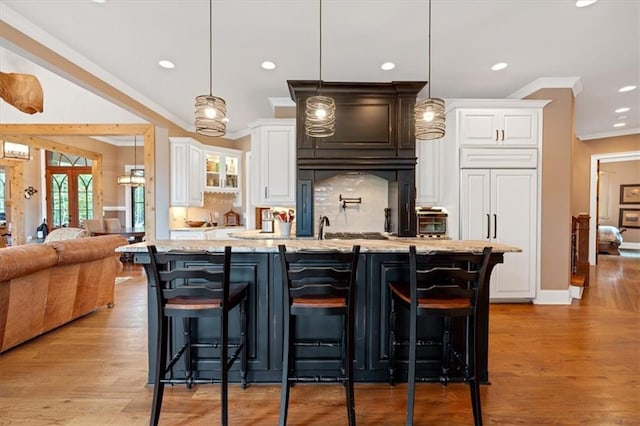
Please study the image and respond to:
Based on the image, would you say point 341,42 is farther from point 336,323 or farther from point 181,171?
point 181,171

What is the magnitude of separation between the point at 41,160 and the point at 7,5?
309 inches

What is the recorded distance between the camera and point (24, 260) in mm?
2713

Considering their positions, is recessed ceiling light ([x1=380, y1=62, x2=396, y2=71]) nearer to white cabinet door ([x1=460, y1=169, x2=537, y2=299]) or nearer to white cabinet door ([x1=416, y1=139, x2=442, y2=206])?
white cabinet door ([x1=416, y1=139, x2=442, y2=206])

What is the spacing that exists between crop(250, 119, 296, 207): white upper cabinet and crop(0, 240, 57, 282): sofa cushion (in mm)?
2438

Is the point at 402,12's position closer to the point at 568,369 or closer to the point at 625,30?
the point at 625,30

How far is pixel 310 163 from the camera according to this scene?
13.0 ft

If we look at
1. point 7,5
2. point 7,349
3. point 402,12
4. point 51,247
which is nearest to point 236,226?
point 51,247

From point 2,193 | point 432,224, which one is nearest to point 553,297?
point 432,224

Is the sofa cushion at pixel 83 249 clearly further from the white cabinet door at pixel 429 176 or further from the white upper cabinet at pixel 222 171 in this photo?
the white cabinet door at pixel 429 176

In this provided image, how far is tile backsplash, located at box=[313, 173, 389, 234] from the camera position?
4422 millimetres

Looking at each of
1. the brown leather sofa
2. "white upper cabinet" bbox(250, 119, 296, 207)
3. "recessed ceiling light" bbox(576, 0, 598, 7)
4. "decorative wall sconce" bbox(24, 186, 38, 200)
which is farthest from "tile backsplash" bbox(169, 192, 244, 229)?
"recessed ceiling light" bbox(576, 0, 598, 7)

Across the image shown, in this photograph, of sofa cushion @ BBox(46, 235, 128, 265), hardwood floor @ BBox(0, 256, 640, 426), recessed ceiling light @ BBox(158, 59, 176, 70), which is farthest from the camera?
recessed ceiling light @ BBox(158, 59, 176, 70)

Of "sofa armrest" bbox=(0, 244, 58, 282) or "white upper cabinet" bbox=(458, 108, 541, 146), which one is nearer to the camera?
"sofa armrest" bbox=(0, 244, 58, 282)

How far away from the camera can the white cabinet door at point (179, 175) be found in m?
5.60
